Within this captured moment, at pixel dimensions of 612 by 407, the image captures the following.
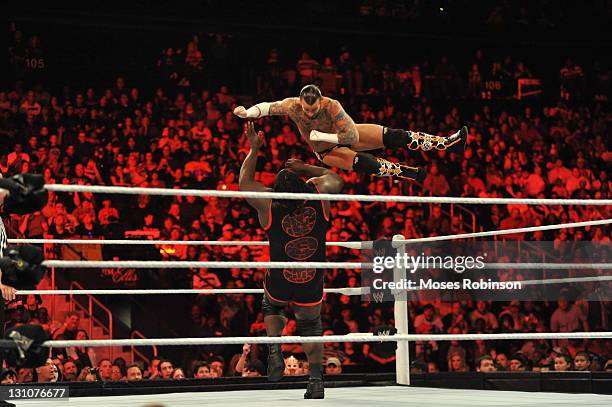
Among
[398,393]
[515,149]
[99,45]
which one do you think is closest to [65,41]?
[99,45]

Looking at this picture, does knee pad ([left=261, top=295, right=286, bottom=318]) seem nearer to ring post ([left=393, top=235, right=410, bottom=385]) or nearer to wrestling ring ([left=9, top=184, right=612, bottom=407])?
wrestling ring ([left=9, top=184, right=612, bottom=407])

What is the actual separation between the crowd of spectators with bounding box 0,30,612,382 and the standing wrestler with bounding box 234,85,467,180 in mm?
2223

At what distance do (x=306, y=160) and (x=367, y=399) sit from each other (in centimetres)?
598

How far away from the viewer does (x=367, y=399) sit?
4.16m

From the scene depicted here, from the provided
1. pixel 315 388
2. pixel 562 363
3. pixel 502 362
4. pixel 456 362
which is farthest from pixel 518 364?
pixel 315 388

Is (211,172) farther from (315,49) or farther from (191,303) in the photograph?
(315,49)

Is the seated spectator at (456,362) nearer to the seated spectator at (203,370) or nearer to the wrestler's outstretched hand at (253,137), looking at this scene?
the seated spectator at (203,370)

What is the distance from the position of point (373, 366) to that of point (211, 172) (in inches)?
111

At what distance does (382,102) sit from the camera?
11242 millimetres

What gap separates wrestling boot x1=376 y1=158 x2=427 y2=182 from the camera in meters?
4.53

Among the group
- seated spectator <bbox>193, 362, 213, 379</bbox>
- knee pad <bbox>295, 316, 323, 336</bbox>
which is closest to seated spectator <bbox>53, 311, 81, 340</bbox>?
seated spectator <bbox>193, 362, 213, 379</bbox>

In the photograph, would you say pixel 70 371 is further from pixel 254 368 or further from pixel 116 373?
pixel 254 368

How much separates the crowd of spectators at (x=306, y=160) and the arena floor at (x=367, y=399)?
1.77m

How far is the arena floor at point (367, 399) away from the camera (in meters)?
3.78
